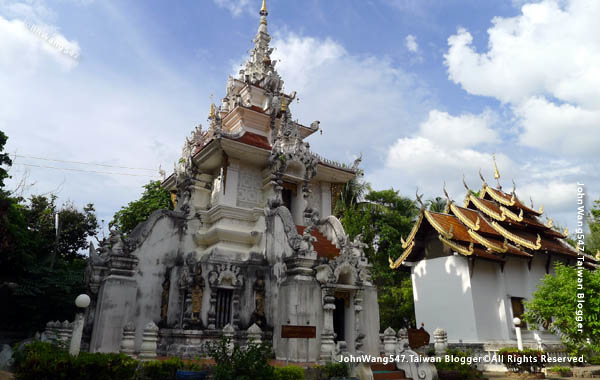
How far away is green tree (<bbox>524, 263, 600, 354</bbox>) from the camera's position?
11.8 meters

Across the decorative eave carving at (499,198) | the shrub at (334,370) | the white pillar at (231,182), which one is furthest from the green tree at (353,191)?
the shrub at (334,370)

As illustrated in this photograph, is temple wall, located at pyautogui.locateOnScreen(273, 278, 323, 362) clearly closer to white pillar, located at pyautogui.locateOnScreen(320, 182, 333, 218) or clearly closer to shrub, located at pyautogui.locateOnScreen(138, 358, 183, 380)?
shrub, located at pyautogui.locateOnScreen(138, 358, 183, 380)

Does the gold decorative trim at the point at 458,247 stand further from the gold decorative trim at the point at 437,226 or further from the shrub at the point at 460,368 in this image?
the shrub at the point at 460,368

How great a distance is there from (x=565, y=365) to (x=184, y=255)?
1478 centimetres

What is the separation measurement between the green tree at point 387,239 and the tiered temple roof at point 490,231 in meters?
4.27

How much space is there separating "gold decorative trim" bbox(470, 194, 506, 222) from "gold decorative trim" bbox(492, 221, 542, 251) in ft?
1.25

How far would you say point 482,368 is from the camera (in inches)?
579

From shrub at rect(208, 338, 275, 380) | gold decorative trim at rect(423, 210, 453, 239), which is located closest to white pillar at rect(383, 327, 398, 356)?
shrub at rect(208, 338, 275, 380)

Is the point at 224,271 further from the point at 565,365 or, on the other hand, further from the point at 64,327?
the point at 565,365

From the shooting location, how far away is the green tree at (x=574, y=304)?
11.8 m

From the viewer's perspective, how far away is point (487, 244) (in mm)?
17344

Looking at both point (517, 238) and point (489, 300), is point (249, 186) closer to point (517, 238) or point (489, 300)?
point (489, 300)

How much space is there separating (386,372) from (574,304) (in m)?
6.34

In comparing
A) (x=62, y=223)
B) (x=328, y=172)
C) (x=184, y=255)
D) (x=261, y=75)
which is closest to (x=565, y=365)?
(x=328, y=172)
